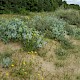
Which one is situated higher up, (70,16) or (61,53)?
(61,53)

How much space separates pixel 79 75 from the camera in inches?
323

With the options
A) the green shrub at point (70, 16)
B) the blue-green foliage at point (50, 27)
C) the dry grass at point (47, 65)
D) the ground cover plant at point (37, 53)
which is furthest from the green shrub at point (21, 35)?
the green shrub at point (70, 16)

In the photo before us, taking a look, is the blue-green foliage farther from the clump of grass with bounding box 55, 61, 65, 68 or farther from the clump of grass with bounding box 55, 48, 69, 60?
the clump of grass with bounding box 55, 61, 65, 68

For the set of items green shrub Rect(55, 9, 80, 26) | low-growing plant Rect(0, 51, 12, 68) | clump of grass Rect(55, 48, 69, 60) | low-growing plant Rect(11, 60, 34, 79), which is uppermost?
low-growing plant Rect(0, 51, 12, 68)

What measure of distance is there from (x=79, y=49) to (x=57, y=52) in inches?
45.8

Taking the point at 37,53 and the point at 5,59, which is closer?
the point at 5,59

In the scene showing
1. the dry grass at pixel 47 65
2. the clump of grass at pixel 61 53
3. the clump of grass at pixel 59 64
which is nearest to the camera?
the dry grass at pixel 47 65

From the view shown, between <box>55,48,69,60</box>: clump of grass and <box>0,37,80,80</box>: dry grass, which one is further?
<box>55,48,69,60</box>: clump of grass

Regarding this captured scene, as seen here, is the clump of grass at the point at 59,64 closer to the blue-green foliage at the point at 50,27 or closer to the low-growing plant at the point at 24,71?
the low-growing plant at the point at 24,71

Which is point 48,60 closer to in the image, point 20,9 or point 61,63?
point 61,63

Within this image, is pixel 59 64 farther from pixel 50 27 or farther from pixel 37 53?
pixel 50 27

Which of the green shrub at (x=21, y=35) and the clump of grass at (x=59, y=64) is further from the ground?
the green shrub at (x=21, y=35)

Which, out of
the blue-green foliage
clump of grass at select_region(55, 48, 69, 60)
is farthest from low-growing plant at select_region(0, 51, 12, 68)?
the blue-green foliage

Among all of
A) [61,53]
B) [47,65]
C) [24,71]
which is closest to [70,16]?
[61,53]
